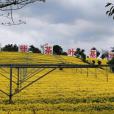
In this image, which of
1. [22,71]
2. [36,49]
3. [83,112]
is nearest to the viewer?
[83,112]

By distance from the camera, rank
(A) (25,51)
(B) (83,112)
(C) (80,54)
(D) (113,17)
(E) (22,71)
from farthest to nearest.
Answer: (C) (80,54), (A) (25,51), (E) (22,71), (B) (83,112), (D) (113,17)

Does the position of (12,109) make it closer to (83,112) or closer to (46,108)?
(46,108)

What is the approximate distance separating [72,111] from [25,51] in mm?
77351

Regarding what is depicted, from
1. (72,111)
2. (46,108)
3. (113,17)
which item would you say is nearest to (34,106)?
(46,108)

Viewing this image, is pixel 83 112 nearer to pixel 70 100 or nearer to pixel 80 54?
pixel 70 100

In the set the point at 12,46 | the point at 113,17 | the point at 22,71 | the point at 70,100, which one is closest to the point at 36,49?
the point at 12,46

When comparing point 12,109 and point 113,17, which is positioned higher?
point 113,17

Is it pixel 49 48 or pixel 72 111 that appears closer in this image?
pixel 72 111

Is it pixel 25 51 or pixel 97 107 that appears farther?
pixel 25 51

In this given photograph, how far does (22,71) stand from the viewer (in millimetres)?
32156

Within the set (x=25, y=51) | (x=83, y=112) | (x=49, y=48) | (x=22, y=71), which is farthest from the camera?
(x=25, y=51)

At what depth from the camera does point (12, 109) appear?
15.8m

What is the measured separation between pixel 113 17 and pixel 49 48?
67.5m

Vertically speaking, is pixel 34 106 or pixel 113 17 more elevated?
pixel 113 17
